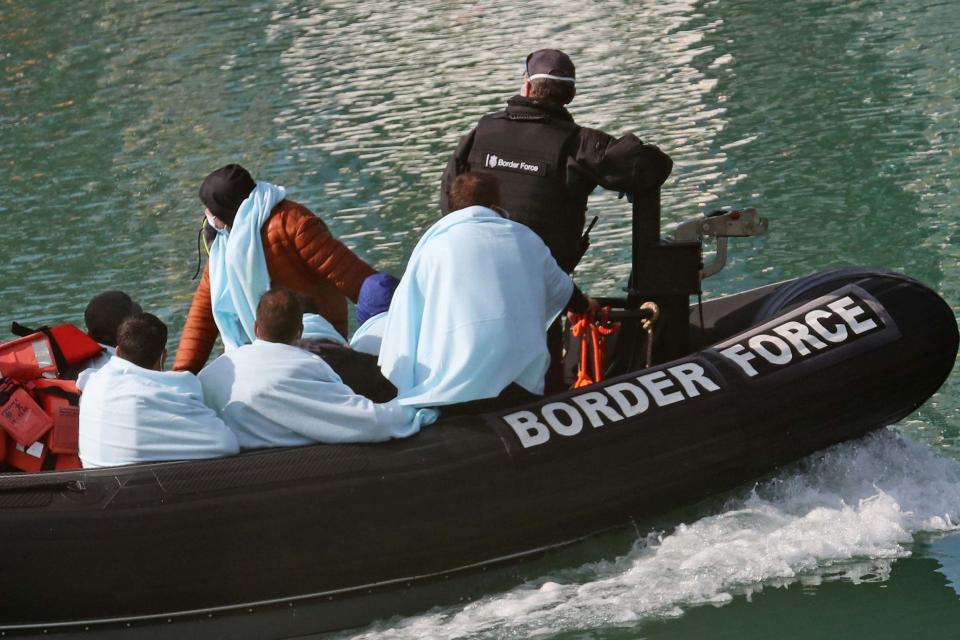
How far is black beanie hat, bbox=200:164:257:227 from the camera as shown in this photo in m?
6.09

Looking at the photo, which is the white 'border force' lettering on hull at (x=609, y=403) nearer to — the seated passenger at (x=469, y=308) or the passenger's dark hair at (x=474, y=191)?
the seated passenger at (x=469, y=308)

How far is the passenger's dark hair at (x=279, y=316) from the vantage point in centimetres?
511

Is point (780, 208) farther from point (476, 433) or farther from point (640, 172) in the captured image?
point (476, 433)

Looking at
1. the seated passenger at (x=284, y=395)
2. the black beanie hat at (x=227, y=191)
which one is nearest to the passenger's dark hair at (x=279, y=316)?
the seated passenger at (x=284, y=395)

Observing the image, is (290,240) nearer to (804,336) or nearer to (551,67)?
(551,67)

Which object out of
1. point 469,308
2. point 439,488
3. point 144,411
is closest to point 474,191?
point 469,308

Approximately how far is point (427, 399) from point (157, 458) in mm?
995

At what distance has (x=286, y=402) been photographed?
5.14 metres

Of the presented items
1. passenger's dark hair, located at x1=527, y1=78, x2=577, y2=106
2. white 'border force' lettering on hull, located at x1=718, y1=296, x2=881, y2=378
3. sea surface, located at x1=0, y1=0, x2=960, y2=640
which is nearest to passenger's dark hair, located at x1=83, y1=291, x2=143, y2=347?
sea surface, located at x1=0, y1=0, x2=960, y2=640

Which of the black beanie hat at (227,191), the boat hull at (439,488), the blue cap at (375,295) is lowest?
the boat hull at (439,488)

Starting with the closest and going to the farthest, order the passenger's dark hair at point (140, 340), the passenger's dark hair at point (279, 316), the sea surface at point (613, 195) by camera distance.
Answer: the passenger's dark hair at point (140, 340) < the passenger's dark hair at point (279, 316) < the sea surface at point (613, 195)

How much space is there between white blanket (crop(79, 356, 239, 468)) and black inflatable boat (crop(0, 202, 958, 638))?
7 cm

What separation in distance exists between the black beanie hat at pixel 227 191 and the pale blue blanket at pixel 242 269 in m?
0.04

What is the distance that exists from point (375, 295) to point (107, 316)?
1.07 meters
